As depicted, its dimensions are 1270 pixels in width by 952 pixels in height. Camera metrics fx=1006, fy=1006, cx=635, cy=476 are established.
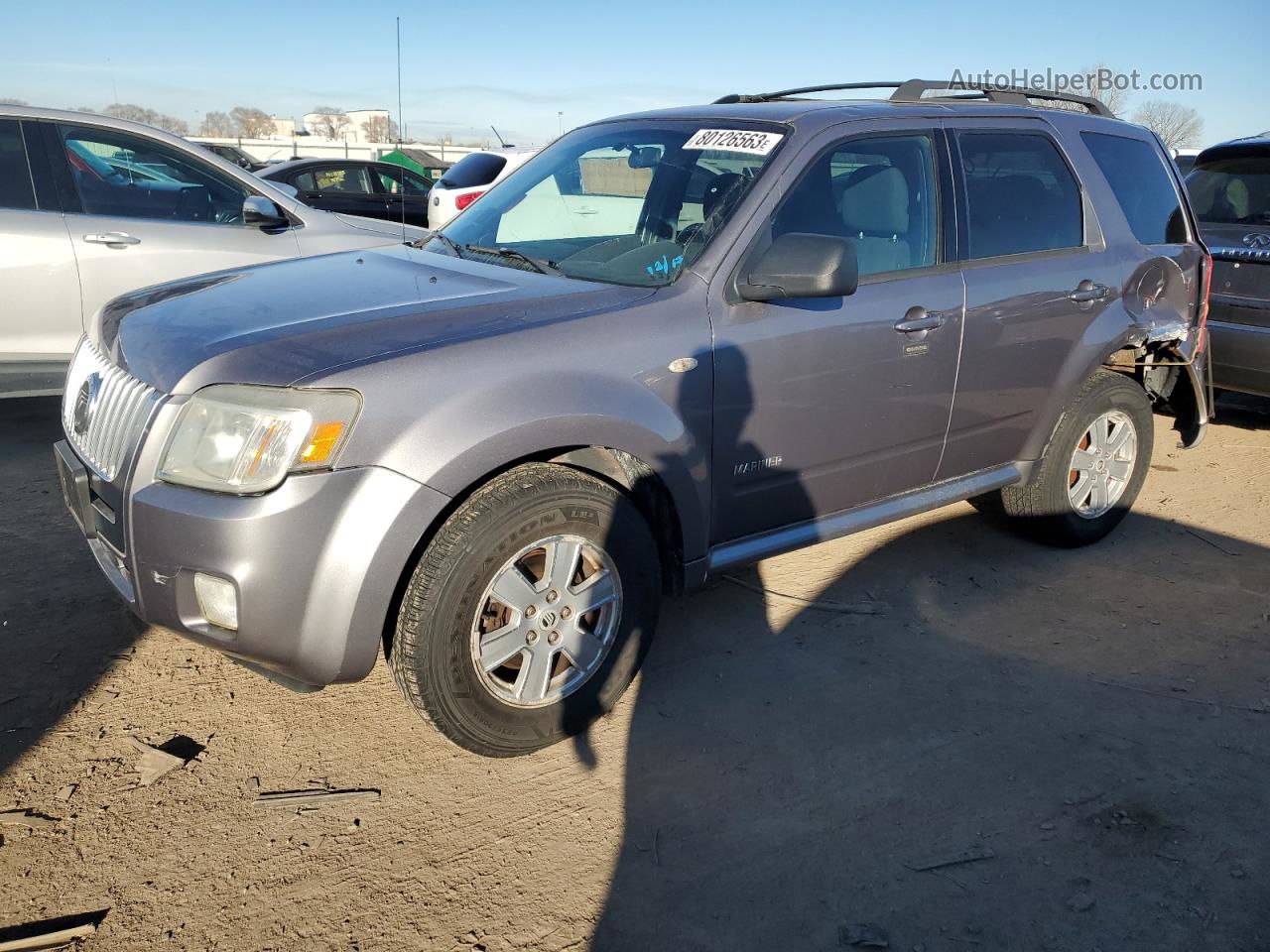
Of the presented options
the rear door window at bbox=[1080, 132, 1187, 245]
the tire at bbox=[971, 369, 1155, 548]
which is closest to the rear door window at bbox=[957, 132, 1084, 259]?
the rear door window at bbox=[1080, 132, 1187, 245]

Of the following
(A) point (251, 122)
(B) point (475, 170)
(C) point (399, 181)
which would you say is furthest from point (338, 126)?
(B) point (475, 170)

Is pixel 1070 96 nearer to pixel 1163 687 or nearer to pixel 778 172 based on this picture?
pixel 778 172

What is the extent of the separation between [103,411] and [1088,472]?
3.99 metres

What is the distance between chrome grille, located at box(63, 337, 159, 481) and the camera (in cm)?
267

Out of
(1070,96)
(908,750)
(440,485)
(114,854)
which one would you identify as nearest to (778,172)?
(440,485)

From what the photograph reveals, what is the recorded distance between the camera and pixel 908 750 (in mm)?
3084

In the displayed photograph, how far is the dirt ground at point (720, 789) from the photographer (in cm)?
238

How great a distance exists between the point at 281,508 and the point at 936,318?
7.80 ft

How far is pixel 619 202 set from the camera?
385cm

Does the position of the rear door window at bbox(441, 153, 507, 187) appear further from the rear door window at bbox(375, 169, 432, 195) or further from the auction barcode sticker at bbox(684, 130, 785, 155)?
the rear door window at bbox(375, 169, 432, 195)

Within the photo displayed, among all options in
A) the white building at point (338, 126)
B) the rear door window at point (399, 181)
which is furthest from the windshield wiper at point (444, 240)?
the white building at point (338, 126)

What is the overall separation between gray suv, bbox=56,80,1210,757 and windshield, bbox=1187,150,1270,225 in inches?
75.0

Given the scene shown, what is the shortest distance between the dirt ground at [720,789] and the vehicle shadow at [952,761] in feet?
0.03

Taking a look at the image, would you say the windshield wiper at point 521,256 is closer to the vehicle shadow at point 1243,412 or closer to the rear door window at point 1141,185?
the rear door window at point 1141,185
